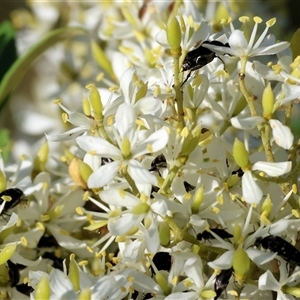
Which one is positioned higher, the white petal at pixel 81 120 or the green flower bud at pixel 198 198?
the white petal at pixel 81 120

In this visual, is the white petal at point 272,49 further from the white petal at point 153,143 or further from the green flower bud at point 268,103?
the white petal at point 153,143

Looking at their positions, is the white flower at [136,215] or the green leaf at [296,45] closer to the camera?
the white flower at [136,215]

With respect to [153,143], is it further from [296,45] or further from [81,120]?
[296,45]

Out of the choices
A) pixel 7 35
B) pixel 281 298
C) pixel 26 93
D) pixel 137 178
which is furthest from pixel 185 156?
pixel 26 93

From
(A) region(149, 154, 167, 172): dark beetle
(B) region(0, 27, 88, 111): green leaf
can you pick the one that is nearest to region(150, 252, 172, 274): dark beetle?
(A) region(149, 154, 167, 172): dark beetle

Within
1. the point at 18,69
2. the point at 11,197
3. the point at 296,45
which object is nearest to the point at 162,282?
the point at 11,197

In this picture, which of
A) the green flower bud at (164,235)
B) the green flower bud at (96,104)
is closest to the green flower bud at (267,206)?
the green flower bud at (164,235)

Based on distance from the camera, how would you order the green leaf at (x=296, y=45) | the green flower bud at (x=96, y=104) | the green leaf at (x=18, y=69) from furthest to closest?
the green leaf at (x=18, y=69) < the green leaf at (x=296, y=45) < the green flower bud at (x=96, y=104)

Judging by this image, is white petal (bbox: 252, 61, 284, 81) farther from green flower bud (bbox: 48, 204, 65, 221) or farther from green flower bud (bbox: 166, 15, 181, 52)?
green flower bud (bbox: 48, 204, 65, 221)
